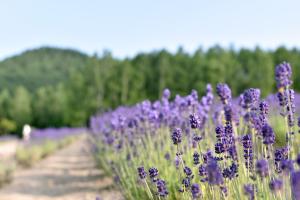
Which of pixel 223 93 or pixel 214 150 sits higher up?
pixel 223 93

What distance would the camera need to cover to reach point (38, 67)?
73938 millimetres

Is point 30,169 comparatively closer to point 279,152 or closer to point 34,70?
point 279,152

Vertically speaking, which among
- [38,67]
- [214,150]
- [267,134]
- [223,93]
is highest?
[38,67]

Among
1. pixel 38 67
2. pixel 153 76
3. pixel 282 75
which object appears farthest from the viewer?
pixel 38 67

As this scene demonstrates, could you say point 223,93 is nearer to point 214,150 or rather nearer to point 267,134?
point 267,134

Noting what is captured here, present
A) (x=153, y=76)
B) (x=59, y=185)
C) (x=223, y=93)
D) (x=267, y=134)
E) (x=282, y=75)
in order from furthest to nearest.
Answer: (x=153, y=76) < (x=59, y=185) < (x=223, y=93) < (x=282, y=75) < (x=267, y=134)

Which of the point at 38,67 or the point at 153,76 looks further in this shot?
the point at 38,67

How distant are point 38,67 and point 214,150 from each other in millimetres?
73900

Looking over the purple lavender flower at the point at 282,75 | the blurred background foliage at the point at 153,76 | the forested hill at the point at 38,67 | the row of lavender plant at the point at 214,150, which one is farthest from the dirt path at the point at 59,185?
the forested hill at the point at 38,67

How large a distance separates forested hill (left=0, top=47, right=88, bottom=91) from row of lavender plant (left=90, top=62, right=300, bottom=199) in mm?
53596

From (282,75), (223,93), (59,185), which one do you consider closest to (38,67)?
(59,185)

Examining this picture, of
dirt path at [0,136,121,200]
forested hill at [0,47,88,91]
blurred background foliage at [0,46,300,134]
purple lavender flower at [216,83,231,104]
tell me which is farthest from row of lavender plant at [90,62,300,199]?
forested hill at [0,47,88,91]

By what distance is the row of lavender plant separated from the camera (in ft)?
6.09

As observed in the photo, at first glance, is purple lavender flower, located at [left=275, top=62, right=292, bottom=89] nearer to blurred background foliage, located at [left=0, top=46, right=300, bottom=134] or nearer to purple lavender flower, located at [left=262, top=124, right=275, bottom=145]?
purple lavender flower, located at [left=262, top=124, right=275, bottom=145]
